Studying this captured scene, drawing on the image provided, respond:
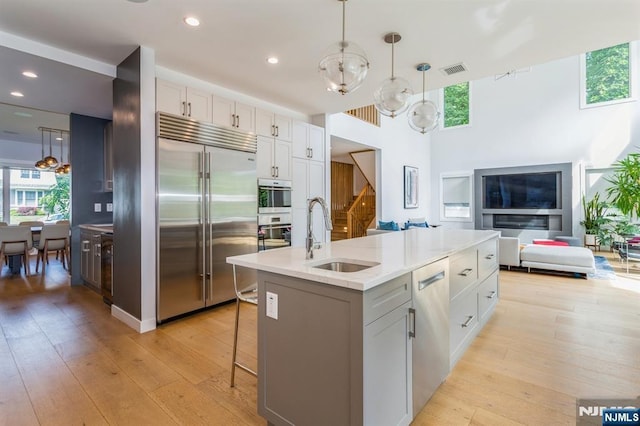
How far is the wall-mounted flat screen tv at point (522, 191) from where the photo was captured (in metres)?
8.30

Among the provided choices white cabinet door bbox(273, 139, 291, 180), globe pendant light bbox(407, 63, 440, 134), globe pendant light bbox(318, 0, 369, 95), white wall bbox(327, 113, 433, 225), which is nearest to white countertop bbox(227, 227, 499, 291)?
globe pendant light bbox(318, 0, 369, 95)

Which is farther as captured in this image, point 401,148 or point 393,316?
point 401,148

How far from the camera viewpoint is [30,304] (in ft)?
12.6

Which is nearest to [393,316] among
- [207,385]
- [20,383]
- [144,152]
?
[207,385]

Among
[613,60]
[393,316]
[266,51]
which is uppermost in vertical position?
[613,60]

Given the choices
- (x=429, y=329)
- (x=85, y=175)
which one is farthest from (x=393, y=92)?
(x=85, y=175)

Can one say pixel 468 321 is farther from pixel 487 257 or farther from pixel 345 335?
pixel 345 335

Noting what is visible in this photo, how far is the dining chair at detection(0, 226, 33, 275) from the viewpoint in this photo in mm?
5137

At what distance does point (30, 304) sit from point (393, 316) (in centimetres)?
460

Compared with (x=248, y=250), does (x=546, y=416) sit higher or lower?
lower

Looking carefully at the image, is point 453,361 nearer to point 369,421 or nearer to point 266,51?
point 369,421

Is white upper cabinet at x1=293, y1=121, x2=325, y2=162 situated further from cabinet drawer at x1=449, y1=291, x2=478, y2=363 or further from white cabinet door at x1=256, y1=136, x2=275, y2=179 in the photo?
cabinet drawer at x1=449, y1=291, x2=478, y2=363

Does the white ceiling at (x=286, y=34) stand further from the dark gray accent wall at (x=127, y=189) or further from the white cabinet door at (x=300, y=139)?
the white cabinet door at (x=300, y=139)

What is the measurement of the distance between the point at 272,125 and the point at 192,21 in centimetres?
182
